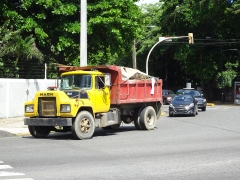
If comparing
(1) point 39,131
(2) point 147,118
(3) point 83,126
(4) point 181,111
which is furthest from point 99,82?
(4) point 181,111

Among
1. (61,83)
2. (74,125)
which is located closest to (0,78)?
(61,83)

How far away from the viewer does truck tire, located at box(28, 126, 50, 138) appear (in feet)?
66.5

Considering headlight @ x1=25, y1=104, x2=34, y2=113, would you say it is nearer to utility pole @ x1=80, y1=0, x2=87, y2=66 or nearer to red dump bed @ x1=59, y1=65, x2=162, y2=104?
red dump bed @ x1=59, y1=65, x2=162, y2=104

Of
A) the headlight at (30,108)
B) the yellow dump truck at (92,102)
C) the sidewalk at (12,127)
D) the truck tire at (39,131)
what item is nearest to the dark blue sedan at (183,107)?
the sidewalk at (12,127)

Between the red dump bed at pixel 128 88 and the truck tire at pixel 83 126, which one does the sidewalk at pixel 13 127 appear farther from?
the truck tire at pixel 83 126

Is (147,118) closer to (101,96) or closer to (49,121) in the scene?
(101,96)

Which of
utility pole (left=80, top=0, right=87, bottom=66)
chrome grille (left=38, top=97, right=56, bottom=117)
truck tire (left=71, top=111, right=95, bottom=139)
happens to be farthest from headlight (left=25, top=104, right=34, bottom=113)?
utility pole (left=80, top=0, right=87, bottom=66)

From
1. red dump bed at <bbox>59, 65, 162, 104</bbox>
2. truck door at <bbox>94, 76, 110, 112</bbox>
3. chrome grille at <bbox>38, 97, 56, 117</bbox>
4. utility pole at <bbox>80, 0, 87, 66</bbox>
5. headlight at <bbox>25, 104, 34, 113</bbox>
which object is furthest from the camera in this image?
utility pole at <bbox>80, 0, 87, 66</bbox>

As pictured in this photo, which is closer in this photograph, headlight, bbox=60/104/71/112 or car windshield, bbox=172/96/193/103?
headlight, bbox=60/104/71/112

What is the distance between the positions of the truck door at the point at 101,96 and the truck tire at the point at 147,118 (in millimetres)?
2774

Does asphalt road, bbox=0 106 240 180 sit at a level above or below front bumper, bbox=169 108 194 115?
below

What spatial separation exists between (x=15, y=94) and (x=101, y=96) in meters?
11.1

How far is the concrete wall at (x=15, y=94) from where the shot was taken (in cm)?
2942

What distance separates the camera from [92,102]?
20.1 meters
